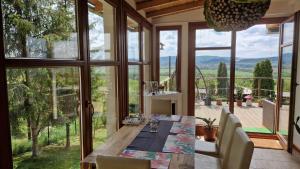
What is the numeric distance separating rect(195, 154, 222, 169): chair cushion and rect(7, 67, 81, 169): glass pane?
3.99 ft

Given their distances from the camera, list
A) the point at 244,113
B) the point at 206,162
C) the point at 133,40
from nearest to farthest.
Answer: the point at 206,162 → the point at 133,40 → the point at 244,113

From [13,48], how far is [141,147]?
4.03ft

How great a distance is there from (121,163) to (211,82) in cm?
387

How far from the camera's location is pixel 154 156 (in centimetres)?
173

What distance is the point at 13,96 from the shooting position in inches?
52.8

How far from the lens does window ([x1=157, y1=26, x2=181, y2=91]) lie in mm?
4809

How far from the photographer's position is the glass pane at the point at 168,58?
4.84m

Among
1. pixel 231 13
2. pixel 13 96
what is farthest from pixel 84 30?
pixel 231 13

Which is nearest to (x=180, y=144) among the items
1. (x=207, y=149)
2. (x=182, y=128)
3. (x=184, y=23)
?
(x=182, y=128)

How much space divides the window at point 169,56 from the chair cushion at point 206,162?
2540 mm

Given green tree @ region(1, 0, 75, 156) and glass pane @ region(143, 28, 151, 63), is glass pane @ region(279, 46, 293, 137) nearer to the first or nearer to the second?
glass pane @ region(143, 28, 151, 63)

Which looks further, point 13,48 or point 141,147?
point 141,147

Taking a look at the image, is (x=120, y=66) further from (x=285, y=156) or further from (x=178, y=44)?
(x=285, y=156)

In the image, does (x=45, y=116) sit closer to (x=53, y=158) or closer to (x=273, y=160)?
(x=53, y=158)
